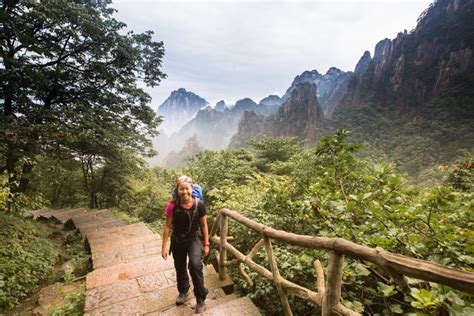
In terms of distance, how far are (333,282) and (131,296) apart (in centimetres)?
281

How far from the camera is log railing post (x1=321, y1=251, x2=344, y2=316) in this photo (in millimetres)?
1428

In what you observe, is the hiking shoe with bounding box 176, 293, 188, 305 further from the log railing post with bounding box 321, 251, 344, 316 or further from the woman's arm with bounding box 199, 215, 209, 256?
the log railing post with bounding box 321, 251, 344, 316

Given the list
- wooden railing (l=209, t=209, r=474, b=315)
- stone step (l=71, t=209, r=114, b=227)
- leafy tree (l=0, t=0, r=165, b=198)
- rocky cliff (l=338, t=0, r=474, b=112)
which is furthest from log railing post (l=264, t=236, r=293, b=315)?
rocky cliff (l=338, t=0, r=474, b=112)

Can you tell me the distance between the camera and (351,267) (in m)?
2.14

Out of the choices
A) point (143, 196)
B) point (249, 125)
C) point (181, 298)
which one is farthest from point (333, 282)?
point (249, 125)

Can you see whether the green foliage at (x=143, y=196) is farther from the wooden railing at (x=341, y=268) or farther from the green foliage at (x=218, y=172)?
the wooden railing at (x=341, y=268)

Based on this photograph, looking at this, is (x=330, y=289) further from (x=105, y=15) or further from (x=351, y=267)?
(x=105, y=15)

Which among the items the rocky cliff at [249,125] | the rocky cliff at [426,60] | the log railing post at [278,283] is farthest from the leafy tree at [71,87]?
the rocky cliff at [249,125]

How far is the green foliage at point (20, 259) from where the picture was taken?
353 centimetres

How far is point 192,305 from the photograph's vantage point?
9.19ft

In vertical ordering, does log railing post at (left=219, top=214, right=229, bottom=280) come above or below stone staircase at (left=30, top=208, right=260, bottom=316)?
above

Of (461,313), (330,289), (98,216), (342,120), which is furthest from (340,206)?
(342,120)

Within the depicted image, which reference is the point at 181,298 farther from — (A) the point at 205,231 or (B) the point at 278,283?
(B) the point at 278,283

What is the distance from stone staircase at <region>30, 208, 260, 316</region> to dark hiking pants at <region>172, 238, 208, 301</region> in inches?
8.0
